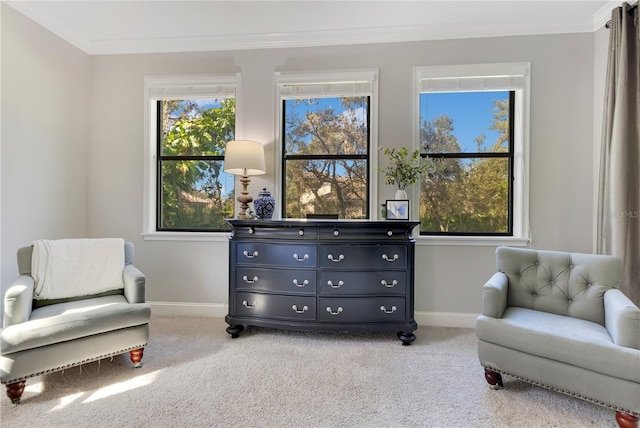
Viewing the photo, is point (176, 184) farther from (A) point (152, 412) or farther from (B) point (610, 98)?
(B) point (610, 98)

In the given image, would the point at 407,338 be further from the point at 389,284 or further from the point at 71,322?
the point at 71,322

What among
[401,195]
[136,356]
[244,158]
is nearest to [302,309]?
[136,356]

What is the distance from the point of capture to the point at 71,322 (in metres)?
1.93

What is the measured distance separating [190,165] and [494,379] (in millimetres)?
3293

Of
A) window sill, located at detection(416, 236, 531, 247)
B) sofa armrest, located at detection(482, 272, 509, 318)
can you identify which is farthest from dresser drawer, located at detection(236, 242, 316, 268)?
sofa armrest, located at detection(482, 272, 509, 318)

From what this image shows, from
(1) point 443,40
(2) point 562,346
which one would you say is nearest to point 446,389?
(2) point 562,346

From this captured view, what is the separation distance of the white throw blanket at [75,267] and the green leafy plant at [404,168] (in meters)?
2.42

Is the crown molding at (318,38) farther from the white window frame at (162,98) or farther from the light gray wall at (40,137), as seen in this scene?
the light gray wall at (40,137)

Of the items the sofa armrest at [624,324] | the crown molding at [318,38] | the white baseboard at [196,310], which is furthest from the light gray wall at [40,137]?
the sofa armrest at [624,324]

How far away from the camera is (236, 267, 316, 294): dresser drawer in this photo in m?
2.60

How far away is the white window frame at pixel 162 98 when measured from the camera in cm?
324

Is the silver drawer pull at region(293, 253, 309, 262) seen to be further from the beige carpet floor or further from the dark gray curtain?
the dark gray curtain

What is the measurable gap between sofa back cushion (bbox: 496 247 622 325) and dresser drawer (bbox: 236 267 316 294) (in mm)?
1465

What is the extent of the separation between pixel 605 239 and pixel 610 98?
111 cm
